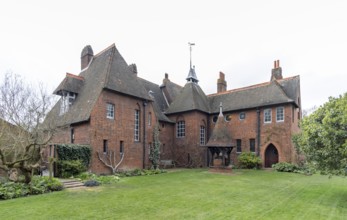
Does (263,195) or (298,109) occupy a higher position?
(298,109)

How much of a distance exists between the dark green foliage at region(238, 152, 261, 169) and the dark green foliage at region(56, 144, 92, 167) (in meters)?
13.7

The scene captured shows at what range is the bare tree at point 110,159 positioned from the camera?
1742 centimetres

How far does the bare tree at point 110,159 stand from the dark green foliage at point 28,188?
6.05 meters

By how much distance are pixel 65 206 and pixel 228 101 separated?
823 inches

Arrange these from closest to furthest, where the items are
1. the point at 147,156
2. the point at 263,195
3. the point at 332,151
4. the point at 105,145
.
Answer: the point at 332,151
the point at 263,195
the point at 105,145
the point at 147,156

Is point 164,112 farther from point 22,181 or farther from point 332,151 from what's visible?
point 332,151

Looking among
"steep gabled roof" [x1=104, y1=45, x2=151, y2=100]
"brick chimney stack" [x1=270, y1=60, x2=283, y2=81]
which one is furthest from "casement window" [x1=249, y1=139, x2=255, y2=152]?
"steep gabled roof" [x1=104, y1=45, x2=151, y2=100]

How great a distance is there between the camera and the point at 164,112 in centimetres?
2714

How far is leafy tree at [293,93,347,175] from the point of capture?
884cm

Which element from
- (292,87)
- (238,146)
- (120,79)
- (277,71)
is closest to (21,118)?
(120,79)

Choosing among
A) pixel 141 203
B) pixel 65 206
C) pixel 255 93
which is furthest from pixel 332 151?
pixel 255 93

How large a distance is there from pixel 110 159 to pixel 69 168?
357cm

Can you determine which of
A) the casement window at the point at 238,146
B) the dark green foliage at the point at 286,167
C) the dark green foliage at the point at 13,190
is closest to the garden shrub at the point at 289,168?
the dark green foliage at the point at 286,167

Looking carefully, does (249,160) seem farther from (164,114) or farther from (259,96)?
(164,114)
